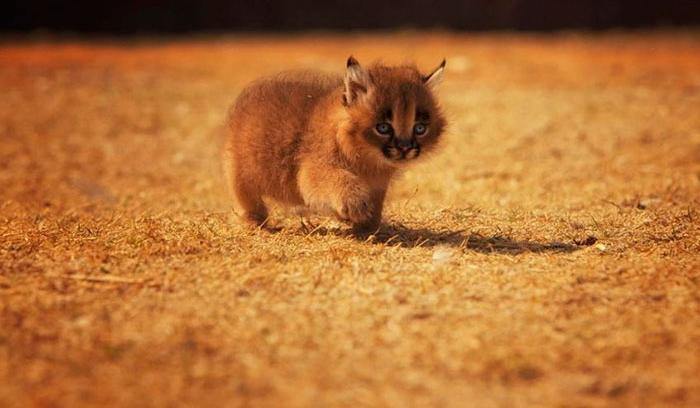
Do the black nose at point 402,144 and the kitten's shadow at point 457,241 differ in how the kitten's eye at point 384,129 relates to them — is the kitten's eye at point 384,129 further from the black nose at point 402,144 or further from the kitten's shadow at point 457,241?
the kitten's shadow at point 457,241

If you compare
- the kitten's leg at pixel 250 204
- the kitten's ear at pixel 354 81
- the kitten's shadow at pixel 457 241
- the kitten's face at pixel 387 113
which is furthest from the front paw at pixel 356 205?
the kitten's leg at pixel 250 204

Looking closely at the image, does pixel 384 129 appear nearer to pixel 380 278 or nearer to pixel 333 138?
pixel 333 138

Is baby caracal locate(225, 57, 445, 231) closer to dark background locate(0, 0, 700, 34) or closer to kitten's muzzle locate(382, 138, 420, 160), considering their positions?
kitten's muzzle locate(382, 138, 420, 160)

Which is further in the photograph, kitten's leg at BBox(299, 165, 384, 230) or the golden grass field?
kitten's leg at BBox(299, 165, 384, 230)

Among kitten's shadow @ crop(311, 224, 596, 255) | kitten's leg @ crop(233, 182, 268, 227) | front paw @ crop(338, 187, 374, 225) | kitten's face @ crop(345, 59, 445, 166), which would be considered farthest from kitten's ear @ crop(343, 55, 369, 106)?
kitten's leg @ crop(233, 182, 268, 227)

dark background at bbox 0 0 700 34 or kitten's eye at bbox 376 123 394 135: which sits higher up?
kitten's eye at bbox 376 123 394 135

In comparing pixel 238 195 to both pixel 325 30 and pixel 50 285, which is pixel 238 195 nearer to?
pixel 50 285

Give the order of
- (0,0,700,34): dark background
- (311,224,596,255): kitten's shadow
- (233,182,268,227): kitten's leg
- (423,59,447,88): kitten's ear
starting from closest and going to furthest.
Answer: (311,224,596,255): kitten's shadow < (423,59,447,88): kitten's ear < (233,182,268,227): kitten's leg < (0,0,700,34): dark background

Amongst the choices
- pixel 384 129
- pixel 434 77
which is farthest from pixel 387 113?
pixel 434 77
